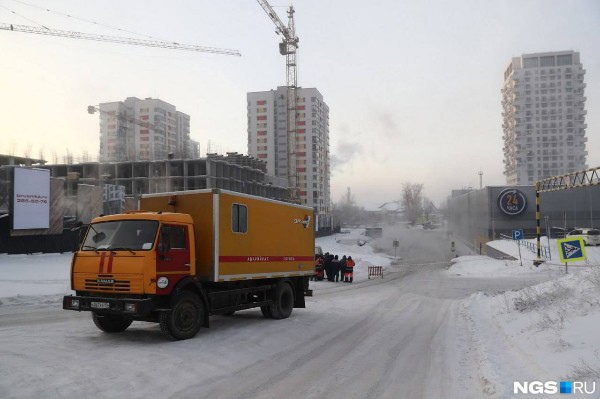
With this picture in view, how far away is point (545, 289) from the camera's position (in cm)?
1380

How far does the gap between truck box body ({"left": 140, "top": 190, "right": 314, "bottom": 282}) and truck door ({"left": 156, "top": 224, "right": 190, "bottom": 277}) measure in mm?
420

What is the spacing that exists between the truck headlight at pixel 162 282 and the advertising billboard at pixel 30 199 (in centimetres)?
2939

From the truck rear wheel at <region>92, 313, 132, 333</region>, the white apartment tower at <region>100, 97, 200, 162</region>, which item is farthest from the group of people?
the white apartment tower at <region>100, 97, 200, 162</region>

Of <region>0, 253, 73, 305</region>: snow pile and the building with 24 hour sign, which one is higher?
the building with 24 hour sign

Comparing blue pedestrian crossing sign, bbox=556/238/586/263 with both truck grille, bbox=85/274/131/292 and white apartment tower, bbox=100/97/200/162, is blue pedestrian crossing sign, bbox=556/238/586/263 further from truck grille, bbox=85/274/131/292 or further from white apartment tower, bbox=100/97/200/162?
white apartment tower, bbox=100/97/200/162

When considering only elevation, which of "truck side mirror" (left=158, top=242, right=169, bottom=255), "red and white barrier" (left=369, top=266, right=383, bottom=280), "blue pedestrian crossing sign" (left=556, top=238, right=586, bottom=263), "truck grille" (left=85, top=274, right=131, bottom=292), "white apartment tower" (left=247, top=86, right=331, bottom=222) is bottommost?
"red and white barrier" (left=369, top=266, right=383, bottom=280)

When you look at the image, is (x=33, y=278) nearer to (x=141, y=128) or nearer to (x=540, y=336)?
(x=540, y=336)

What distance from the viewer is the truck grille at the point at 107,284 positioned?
916cm

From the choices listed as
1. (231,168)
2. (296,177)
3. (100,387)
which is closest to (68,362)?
(100,387)

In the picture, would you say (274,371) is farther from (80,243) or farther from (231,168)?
(231,168)

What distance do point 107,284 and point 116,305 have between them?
0.51 meters

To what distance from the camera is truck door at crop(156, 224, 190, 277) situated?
30.8ft

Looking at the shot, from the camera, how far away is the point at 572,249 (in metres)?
15.0

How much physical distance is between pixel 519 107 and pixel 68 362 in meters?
155
